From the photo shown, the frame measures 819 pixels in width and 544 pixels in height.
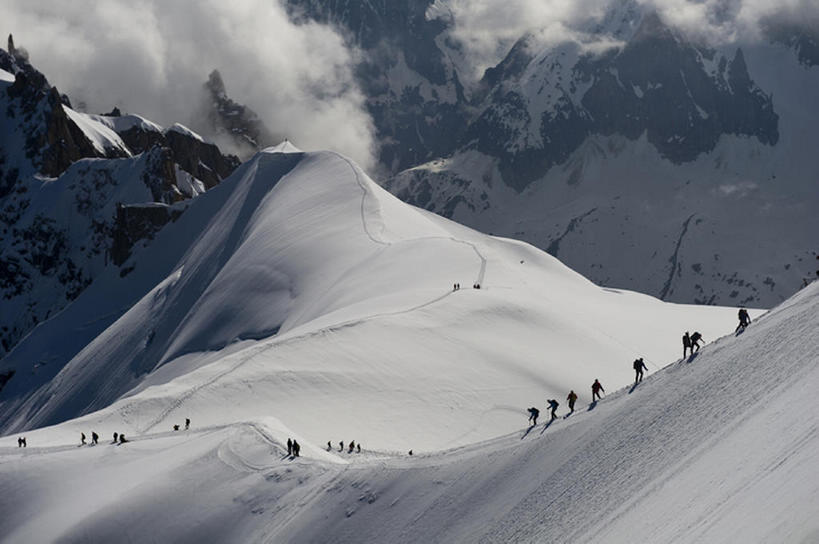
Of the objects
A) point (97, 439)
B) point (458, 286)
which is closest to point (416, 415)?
point (97, 439)

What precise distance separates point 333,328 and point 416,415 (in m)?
15.3

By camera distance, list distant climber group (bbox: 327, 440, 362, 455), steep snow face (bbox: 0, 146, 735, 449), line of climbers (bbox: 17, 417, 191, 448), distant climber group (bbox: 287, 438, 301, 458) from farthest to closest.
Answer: steep snow face (bbox: 0, 146, 735, 449) < line of climbers (bbox: 17, 417, 191, 448) < distant climber group (bbox: 327, 440, 362, 455) < distant climber group (bbox: 287, 438, 301, 458)

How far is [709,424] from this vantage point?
3997 centimetres

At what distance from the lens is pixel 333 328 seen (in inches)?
3319

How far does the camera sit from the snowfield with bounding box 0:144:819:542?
37.5 metres

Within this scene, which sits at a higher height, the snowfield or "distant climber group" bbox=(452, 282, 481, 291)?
"distant climber group" bbox=(452, 282, 481, 291)

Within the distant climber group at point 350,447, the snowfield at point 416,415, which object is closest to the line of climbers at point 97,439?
the snowfield at point 416,415

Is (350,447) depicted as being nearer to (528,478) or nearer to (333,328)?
(528,478)

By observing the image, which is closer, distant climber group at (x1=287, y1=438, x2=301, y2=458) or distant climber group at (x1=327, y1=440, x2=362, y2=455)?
distant climber group at (x1=287, y1=438, x2=301, y2=458)

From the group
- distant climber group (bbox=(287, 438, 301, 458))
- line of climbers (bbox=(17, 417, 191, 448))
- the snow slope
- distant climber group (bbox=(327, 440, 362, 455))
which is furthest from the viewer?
line of climbers (bbox=(17, 417, 191, 448))

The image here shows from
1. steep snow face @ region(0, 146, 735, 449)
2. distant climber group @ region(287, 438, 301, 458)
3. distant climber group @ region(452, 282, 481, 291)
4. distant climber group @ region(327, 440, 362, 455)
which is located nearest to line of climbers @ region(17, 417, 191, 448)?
steep snow face @ region(0, 146, 735, 449)

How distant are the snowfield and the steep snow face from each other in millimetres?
342

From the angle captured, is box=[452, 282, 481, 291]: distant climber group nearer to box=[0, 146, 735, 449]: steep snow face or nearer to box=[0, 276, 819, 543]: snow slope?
box=[0, 146, 735, 449]: steep snow face

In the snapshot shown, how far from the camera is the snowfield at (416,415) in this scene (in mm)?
37469
